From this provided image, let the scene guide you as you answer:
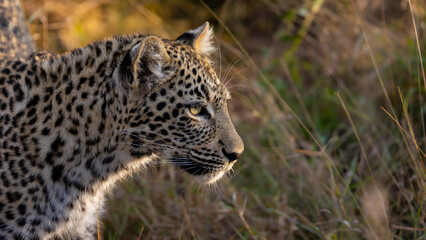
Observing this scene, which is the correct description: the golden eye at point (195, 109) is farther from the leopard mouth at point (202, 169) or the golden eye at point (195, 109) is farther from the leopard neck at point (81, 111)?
the leopard neck at point (81, 111)

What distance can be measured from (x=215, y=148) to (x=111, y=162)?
0.68 metres

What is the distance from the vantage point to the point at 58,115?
3.65m

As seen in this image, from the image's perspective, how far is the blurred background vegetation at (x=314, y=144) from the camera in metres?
4.39

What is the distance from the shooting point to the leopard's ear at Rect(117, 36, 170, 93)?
3.43m

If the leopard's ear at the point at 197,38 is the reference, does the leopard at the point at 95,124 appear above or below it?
below

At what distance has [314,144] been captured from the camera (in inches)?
224

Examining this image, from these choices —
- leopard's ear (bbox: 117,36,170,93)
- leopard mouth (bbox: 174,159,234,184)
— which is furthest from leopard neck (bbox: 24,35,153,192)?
leopard mouth (bbox: 174,159,234,184)

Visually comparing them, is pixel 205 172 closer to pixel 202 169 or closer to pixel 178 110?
pixel 202 169

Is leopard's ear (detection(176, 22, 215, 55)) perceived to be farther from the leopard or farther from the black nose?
the black nose

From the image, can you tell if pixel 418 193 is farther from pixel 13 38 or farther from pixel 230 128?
pixel 13 38

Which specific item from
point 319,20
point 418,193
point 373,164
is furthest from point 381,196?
point 319,20

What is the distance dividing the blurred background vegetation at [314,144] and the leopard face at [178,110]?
43 centimetres

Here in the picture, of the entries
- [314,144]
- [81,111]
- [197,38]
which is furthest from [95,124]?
[314,144]

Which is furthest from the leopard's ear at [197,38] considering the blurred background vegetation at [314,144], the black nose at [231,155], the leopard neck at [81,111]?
the black nose at [231,155]
